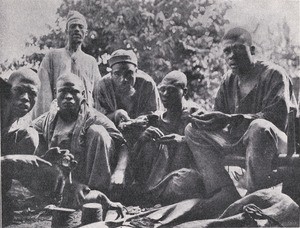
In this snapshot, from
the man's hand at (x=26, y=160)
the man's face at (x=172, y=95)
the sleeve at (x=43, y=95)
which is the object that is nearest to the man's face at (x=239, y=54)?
the man's face at (x=172, y=95)

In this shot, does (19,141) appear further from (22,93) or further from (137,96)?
(137,96)

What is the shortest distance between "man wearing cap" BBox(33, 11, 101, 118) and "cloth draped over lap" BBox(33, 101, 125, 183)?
116 mm

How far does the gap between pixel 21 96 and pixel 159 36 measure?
144 cm

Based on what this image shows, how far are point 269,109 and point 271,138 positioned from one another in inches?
11.1

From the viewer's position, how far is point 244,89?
15.8 ft

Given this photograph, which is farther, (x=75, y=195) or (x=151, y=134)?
(x=151, y=134)

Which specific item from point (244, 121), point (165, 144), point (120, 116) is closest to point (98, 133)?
point (120, 116)

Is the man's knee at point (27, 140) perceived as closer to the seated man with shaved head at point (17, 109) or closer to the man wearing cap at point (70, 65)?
the seated man with shaved head at point (17, 109)

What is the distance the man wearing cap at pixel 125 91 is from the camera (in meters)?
4.93

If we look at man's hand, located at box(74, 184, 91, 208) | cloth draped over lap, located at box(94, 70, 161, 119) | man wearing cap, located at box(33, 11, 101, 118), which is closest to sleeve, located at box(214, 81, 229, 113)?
cloth draped over lap, located at box(94, 70, 161, 119)

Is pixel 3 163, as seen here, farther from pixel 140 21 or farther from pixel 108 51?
pixel 140 21

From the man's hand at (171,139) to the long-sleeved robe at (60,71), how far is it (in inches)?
29.9

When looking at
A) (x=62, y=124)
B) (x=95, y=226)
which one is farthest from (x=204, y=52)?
(x=95, y=226)

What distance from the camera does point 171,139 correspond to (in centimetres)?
484
